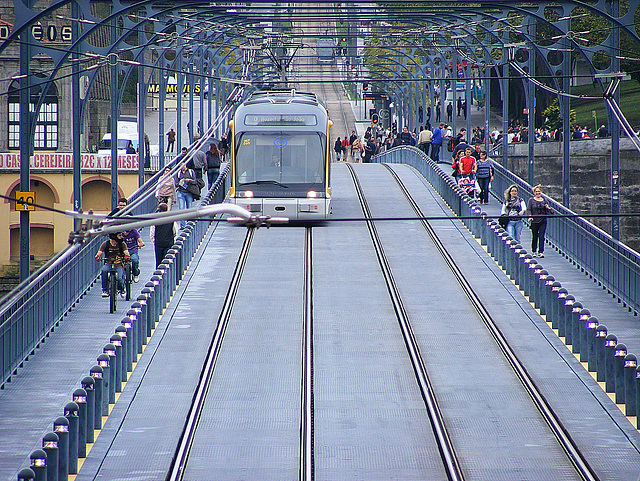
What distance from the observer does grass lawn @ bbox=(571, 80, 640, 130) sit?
59.3 m

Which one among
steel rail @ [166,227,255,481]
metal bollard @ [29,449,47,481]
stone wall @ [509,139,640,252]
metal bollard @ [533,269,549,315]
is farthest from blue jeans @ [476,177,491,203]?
metal bollard @ [29,449,47,481]

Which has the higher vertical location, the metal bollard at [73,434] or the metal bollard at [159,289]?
the metal bollard at [159,289]

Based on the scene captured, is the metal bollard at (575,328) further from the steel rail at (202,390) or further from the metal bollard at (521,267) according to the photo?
the steel rail at (202,390)

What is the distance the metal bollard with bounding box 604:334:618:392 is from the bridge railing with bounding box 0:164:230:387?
6.31 m

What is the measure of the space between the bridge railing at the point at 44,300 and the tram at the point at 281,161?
437 centimetres

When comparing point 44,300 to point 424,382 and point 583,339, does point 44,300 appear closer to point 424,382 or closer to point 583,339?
point 424,382

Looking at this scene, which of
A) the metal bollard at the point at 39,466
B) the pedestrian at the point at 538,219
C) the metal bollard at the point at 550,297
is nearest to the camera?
the metal bollard at the point at 39,466

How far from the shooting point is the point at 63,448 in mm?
10977

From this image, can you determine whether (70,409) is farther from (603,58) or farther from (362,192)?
(603,58)

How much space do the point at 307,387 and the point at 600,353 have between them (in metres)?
4.05

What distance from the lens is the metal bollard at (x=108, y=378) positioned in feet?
44.4

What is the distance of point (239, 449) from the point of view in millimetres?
12508

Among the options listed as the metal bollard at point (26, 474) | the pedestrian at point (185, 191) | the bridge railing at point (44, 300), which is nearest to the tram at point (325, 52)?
the pedestrian at point (185, 191)

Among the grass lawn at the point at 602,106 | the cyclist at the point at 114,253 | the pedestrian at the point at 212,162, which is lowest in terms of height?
the cyclist at the point at 114,253
